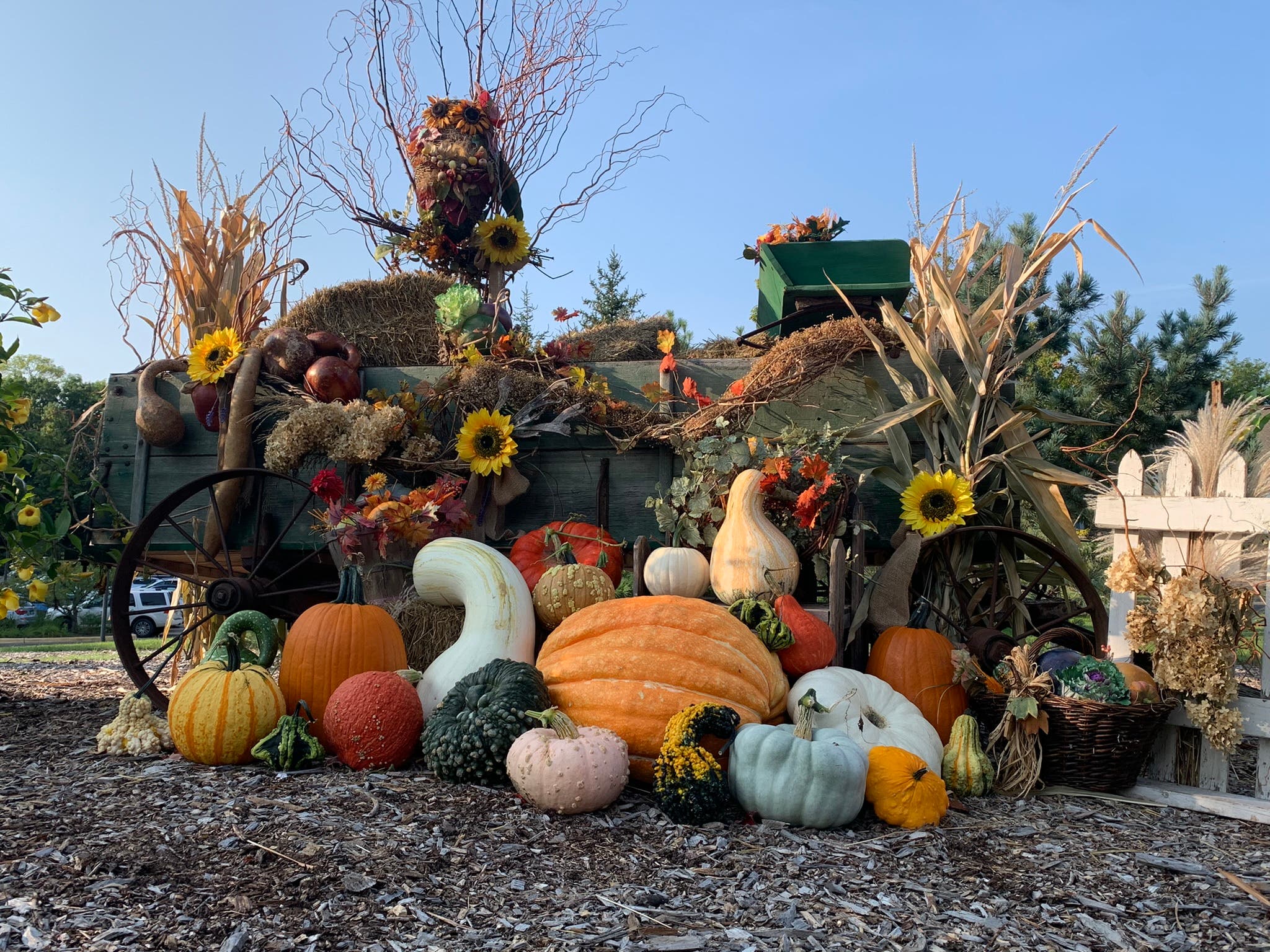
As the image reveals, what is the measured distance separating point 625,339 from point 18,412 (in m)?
3.50

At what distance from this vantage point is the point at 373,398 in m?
4.82

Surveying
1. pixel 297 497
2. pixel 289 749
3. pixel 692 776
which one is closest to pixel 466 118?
pixel 297 497

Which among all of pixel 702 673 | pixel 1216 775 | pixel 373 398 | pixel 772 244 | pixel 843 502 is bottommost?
pixel 1216 775

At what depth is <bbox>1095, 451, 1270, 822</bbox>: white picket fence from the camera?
3.29 m

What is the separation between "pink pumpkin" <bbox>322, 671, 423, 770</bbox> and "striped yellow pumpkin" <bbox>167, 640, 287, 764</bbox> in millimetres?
248

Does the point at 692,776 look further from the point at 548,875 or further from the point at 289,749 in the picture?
the point at 289,749

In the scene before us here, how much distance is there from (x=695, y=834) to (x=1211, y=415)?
2555mm

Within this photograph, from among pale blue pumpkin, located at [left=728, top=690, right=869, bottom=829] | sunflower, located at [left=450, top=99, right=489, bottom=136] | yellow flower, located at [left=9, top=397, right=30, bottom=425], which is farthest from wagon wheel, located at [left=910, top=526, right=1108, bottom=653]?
yellow flower, located at [left=9, top=397, right=30, bottom=425]

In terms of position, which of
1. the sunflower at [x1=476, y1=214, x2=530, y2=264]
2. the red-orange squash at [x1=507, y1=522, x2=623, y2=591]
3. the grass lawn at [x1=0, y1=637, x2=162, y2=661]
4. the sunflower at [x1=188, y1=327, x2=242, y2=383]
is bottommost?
the grass lawn at [x1=0, y1=637, x2=162, y2=661]

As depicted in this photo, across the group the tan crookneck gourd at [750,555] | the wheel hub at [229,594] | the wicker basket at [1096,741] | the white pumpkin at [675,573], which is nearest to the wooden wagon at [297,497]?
the wheel hub at [229,594]

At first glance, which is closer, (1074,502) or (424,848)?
(424,848)

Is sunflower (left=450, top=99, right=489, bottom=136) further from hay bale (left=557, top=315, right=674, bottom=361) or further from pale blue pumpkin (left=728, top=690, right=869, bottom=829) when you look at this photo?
pale blue pumpkin (left=728, top=690, right=869, bottom=829)

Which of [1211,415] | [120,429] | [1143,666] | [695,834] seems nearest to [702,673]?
[695,834]

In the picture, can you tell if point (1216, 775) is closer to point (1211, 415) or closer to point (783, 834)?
point (1211, 415)
